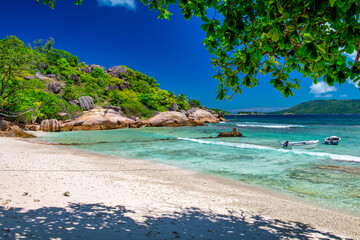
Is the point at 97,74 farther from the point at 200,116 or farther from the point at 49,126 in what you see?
the point at 49,126

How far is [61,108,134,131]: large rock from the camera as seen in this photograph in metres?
39.6

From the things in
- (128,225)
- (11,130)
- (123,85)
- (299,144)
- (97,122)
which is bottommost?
(299,144)

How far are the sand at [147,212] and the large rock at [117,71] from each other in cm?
8312

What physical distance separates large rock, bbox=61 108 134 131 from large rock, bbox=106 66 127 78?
39873 millimetres

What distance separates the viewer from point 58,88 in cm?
5094

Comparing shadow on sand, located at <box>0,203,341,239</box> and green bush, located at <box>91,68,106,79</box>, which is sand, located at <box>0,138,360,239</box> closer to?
shadow on sand, located at <box>0,203,341,239</box>

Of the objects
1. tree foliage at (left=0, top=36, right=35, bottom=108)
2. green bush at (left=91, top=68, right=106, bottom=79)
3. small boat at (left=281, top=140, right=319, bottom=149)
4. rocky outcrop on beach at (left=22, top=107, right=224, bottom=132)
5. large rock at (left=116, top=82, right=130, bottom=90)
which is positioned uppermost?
green bush at (left=91, top=68, right=106, bottom=79)

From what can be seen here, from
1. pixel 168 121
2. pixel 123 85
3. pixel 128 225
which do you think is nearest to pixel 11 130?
pixel 128 225

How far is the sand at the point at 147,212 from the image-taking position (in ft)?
12.8

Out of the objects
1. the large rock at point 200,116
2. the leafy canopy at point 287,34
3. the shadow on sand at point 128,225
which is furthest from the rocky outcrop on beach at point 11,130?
the large rock at point 200,116

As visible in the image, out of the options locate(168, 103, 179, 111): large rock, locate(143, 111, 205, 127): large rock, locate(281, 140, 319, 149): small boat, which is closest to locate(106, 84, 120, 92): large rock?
locate(168, 103, 179, 111): large rock

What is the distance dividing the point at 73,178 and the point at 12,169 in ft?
8.34

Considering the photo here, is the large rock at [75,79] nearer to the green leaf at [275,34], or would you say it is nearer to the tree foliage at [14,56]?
the tree foliage at [14,56]

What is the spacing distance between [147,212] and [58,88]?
54675 mm
